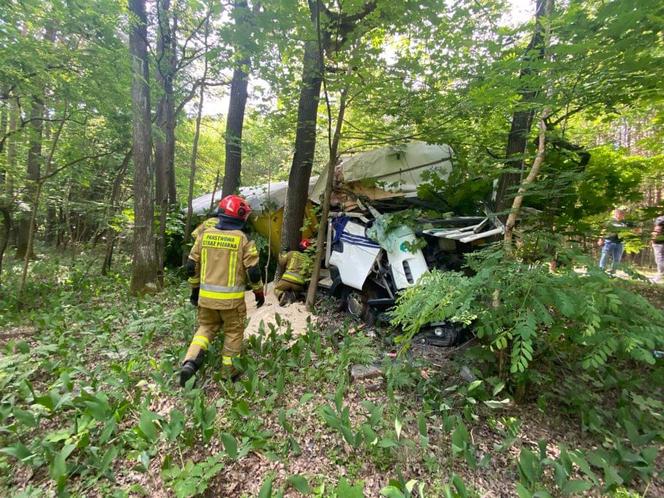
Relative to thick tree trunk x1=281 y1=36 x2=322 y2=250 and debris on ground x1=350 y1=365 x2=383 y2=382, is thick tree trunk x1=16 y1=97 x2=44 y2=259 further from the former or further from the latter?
debris on ground x1=350 y1=365 x2=383 y2=382

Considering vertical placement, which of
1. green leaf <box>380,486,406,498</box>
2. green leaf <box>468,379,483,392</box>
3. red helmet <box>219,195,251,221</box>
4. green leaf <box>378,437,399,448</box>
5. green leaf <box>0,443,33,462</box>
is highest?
red helmet <box>219,195,251,221</box>

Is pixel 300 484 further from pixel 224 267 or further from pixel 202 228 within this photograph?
pixel 202 228

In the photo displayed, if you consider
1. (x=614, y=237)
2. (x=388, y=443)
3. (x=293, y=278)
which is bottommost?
(x=388, y=443)

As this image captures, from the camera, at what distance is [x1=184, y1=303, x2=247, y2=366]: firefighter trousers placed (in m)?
3.34

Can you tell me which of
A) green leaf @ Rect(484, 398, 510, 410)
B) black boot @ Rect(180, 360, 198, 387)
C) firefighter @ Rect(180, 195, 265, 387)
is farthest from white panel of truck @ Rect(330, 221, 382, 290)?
black boot @ Rect(180, 360, 198, 387)

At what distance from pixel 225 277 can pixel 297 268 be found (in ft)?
7.34

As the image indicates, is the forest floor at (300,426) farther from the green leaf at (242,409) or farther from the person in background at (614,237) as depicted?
the person in background at (614,237)

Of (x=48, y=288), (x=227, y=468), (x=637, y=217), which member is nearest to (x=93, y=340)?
(x=227, y=468)

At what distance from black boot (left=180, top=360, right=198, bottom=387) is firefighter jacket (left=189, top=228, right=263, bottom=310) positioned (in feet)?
1.95

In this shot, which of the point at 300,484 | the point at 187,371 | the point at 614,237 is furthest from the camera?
the point at 614,237

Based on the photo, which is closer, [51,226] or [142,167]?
[142,167]

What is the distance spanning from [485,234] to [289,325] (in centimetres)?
272

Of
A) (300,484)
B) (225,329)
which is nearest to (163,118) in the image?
(225,329)

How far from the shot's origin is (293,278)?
17.9ft
